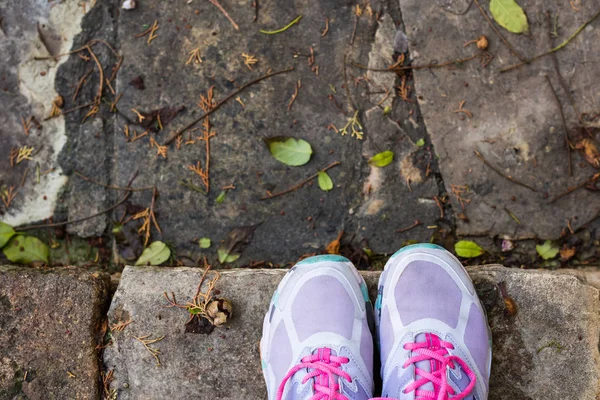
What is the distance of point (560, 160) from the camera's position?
83.0 inches

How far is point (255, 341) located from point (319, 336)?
25 centimetres

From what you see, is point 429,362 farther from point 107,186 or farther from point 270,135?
point 107,186

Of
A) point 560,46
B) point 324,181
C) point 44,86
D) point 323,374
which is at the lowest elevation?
point 323,374

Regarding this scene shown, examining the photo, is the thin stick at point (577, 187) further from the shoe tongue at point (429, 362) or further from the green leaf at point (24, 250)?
the green leaf at point (24, 250)

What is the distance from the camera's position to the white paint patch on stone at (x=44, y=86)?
2.21 m

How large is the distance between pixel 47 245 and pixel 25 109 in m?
0.62

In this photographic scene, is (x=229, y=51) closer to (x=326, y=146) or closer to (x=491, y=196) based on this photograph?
(x=326, y=146)

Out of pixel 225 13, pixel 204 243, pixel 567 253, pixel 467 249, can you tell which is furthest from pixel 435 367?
pixel 225 13

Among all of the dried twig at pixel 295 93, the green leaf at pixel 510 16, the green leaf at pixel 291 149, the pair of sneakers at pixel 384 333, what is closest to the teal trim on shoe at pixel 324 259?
the pair of sneakers at pixel 384 333

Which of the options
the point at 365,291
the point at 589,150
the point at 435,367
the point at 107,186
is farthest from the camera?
the point at 107,186

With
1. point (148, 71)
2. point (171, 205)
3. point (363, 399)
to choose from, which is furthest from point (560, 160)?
point (148, 71)

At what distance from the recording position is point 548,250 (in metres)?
2.12

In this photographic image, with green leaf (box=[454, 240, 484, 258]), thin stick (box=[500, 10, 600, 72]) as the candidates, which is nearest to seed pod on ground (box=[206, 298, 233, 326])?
green leaf (box=[454, 240, 484, 258])

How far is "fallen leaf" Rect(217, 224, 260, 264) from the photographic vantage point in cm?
216
